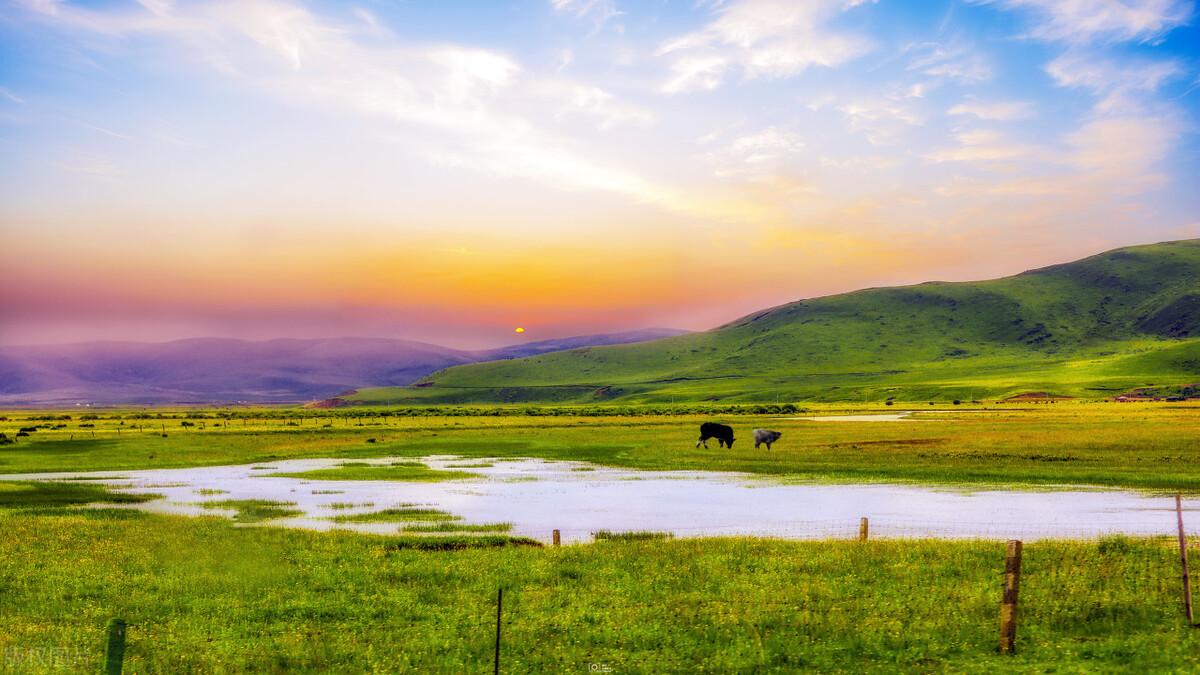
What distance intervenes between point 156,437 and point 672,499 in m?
88.2

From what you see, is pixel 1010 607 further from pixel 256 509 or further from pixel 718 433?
pixel 718 433

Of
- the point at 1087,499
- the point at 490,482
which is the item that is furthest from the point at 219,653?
the point at 1087,499

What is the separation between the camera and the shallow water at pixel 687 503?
36.1 meters

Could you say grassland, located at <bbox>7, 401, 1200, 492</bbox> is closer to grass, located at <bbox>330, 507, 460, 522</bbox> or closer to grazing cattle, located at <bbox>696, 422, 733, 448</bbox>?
grazing cattle, located at <bbox>696, 422, 733, 448</bbox>

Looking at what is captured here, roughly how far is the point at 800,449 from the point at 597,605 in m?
60.7

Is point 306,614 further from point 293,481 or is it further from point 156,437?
point 156,437

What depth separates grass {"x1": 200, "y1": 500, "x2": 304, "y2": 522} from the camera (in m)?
40.5

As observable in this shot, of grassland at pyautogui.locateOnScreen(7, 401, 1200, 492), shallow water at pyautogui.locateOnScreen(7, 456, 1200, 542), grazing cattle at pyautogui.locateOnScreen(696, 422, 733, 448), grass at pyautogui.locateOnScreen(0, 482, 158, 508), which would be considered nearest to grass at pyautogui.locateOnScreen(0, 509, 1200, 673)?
shallow water at pyautogui.locateOnScreen(7, 456, 1200, 542)

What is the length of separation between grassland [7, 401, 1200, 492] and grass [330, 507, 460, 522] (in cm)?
2516

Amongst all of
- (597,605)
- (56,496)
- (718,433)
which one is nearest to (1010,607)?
(597,605)

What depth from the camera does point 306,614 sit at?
71.2 feet

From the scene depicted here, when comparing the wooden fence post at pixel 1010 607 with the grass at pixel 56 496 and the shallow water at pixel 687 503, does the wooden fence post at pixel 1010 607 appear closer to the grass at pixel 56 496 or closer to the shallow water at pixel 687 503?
the shallow water at pixel 687 503

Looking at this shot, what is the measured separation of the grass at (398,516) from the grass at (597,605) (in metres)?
7.90

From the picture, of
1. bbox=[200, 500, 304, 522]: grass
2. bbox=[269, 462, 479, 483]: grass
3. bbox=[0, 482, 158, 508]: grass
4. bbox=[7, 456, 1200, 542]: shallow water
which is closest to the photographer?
bbox=[7, 456, 1200, 542]: shallow water
